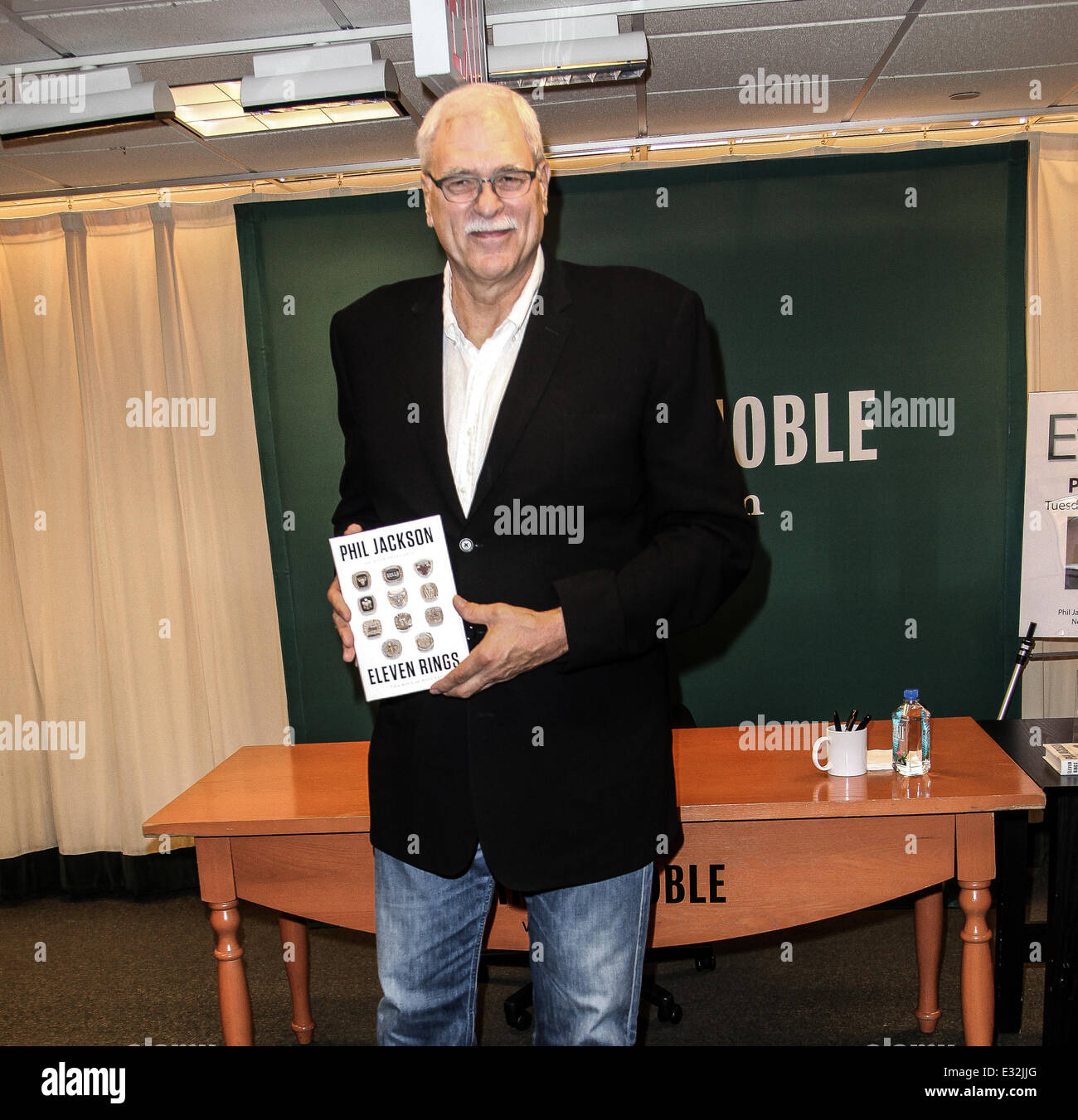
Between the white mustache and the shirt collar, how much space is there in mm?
99

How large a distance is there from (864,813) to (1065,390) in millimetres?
2373

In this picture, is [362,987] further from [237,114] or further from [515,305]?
[237,114]

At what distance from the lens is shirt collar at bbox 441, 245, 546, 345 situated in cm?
129

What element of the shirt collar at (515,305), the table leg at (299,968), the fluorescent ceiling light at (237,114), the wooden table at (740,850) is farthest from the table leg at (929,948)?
the fluorescent ceiling light at (237,114)

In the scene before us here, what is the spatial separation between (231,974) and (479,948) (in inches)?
53.6

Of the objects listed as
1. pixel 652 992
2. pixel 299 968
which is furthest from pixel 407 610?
pixel 652 992

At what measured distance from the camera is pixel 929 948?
114 inches

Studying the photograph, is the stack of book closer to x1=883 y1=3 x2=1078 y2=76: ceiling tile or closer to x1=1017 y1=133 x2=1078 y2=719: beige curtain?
x1=1017 y1=133 x2=1078 y2=719: beige curtain

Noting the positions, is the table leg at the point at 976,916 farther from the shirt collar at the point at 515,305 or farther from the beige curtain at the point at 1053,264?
the beige curtain at the point at 1053,264

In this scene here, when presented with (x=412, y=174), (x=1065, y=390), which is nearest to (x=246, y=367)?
(x=412, y=174)

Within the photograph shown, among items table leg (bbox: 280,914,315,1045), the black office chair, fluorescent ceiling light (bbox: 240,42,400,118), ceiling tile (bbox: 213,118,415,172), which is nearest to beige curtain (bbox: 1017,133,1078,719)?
the black office chair

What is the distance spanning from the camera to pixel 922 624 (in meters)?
4.03

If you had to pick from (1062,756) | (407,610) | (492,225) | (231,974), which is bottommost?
(231,974)

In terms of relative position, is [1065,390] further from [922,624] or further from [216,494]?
[216,494]
